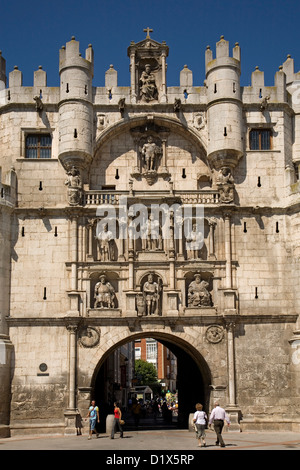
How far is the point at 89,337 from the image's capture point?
107ft

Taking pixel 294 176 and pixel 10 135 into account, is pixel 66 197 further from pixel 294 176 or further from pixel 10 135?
pixel 294 176

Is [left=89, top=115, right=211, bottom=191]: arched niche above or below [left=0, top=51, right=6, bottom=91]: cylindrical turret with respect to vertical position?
below

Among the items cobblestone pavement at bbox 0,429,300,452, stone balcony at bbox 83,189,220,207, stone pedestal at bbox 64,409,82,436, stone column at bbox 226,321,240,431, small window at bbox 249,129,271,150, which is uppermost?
small window at bbox 249,129,271,150

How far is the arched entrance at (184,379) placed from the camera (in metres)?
33.3

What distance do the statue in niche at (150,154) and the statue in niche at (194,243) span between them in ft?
12.6

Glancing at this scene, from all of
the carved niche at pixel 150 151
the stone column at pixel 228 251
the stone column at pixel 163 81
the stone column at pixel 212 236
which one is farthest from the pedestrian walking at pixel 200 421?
the stone column at pixel 163 81

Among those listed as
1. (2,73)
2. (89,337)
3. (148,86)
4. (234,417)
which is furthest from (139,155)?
(234,417)

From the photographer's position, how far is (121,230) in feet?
111

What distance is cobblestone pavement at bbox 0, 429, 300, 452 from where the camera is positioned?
2477cm

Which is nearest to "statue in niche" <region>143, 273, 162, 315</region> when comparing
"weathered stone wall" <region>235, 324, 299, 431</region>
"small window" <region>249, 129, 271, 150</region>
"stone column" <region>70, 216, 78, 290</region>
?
"stone column" <region>70, 216, 78, 290</region>

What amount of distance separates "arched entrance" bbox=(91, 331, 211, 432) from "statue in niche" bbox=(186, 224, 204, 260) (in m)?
3.92

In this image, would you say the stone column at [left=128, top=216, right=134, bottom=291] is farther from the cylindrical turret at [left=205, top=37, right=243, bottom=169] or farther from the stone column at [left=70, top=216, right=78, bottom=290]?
the cylindrical turret at [left=205, top=37, right=243, bottom=169]

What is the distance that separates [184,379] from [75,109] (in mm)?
15803

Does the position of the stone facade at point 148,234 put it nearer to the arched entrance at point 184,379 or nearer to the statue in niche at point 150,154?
the statue in niche at point 150,154
